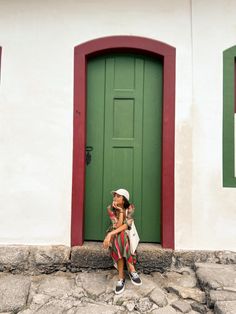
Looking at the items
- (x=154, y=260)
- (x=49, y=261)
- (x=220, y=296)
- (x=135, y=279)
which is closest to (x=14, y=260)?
(x=49, y=261)

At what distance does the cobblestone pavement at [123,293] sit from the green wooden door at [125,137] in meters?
0.53

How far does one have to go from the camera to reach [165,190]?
303 centimetres

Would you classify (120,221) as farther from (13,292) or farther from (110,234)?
(13,292)

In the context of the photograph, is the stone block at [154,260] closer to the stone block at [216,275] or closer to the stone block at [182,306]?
the stone block at [216,275]

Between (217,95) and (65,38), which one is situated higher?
(65,38)

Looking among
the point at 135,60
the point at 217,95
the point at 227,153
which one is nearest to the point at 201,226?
the point at 227,153

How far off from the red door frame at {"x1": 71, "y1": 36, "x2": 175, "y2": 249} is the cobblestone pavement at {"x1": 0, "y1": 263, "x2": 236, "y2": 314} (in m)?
0.38

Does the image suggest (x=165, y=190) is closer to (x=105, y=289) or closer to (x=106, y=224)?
(x=106, y=224)

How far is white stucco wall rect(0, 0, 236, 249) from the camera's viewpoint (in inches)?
119

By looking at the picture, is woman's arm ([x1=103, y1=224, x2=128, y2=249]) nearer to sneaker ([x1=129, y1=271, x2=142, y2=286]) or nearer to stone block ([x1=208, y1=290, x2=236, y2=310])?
sneaker ([x1=129, y1=271, x2=142, y2=286])

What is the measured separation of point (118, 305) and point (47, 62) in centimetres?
265

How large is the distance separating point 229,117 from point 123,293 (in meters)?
2.17

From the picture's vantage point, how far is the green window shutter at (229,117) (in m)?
3.04

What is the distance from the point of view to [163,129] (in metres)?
3.06
